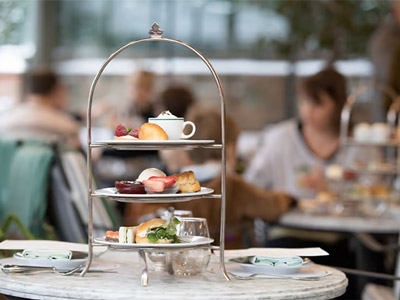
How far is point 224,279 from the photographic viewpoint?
6.68 feet

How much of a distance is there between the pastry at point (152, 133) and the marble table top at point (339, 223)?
2.21m

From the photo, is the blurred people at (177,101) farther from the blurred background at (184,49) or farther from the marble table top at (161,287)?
the blurred background at (184,49)

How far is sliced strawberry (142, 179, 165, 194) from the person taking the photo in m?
1.93

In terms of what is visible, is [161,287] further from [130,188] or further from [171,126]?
[171,126]

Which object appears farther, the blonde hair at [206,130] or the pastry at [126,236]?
the blonde hair at [206,130]

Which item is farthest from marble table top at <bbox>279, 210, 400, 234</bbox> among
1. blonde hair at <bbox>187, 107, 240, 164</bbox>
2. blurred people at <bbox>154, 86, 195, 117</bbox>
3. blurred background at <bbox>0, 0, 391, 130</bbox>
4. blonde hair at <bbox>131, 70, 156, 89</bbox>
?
blurred background at <bbox>0, 0, 391, 130</bbox>

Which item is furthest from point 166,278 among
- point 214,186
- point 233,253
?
point 214,186

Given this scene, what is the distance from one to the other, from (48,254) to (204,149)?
6.38 feet

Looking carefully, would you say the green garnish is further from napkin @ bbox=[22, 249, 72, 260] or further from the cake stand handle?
napkin @ bbox=[22, 249, 72, 260]

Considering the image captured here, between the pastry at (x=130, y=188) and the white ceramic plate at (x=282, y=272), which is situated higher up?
the pastry at (x=130, y=188)

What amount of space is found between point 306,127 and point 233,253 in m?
2.87

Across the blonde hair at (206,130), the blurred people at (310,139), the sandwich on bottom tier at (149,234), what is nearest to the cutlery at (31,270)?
the sandwich on bottom tier at (149,234)

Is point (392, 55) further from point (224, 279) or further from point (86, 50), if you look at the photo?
point (224, 279)

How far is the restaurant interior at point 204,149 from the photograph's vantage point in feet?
6.54
